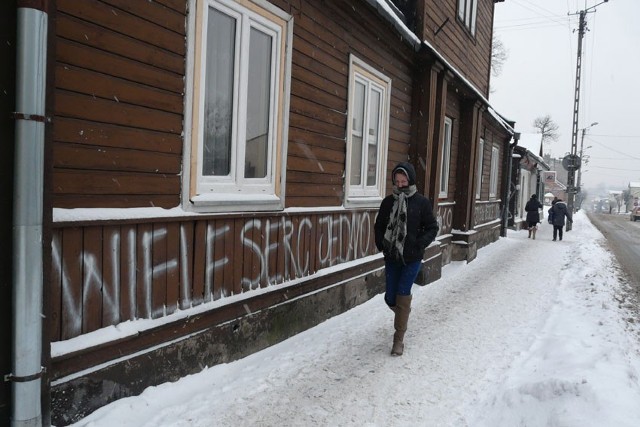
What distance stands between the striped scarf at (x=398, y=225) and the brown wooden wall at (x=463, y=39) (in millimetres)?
4368

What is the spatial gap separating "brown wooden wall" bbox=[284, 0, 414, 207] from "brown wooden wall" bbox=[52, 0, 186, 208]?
1546 millimetres

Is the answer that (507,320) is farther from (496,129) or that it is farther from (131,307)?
(496,129)

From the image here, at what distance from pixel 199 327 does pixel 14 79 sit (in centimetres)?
215

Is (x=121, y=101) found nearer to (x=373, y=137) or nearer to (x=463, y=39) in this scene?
(x=373, y=137)

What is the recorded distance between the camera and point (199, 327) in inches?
150

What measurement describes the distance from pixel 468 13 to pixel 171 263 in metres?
10.1

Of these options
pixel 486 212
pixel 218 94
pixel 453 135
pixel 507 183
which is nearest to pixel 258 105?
pixel 218 94

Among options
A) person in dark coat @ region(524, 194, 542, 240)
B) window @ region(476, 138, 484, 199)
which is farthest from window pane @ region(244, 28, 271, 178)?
person in dark coat @ region(524, 194, 542, 240)

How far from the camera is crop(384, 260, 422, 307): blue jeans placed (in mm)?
4566

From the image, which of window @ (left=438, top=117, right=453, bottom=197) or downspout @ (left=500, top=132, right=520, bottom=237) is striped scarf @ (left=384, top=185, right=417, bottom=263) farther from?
downspout @ (left=500, top=132, right=520, bottom=237)

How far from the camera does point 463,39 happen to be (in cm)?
1066

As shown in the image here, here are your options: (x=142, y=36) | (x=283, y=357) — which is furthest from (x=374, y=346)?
(x=142, y=36)

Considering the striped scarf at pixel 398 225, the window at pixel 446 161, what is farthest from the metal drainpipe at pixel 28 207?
the window at pixel 446 161

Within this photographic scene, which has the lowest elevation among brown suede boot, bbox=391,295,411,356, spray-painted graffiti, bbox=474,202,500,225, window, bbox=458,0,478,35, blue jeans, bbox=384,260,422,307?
brown suede boot, bbox=391,295,411,356
